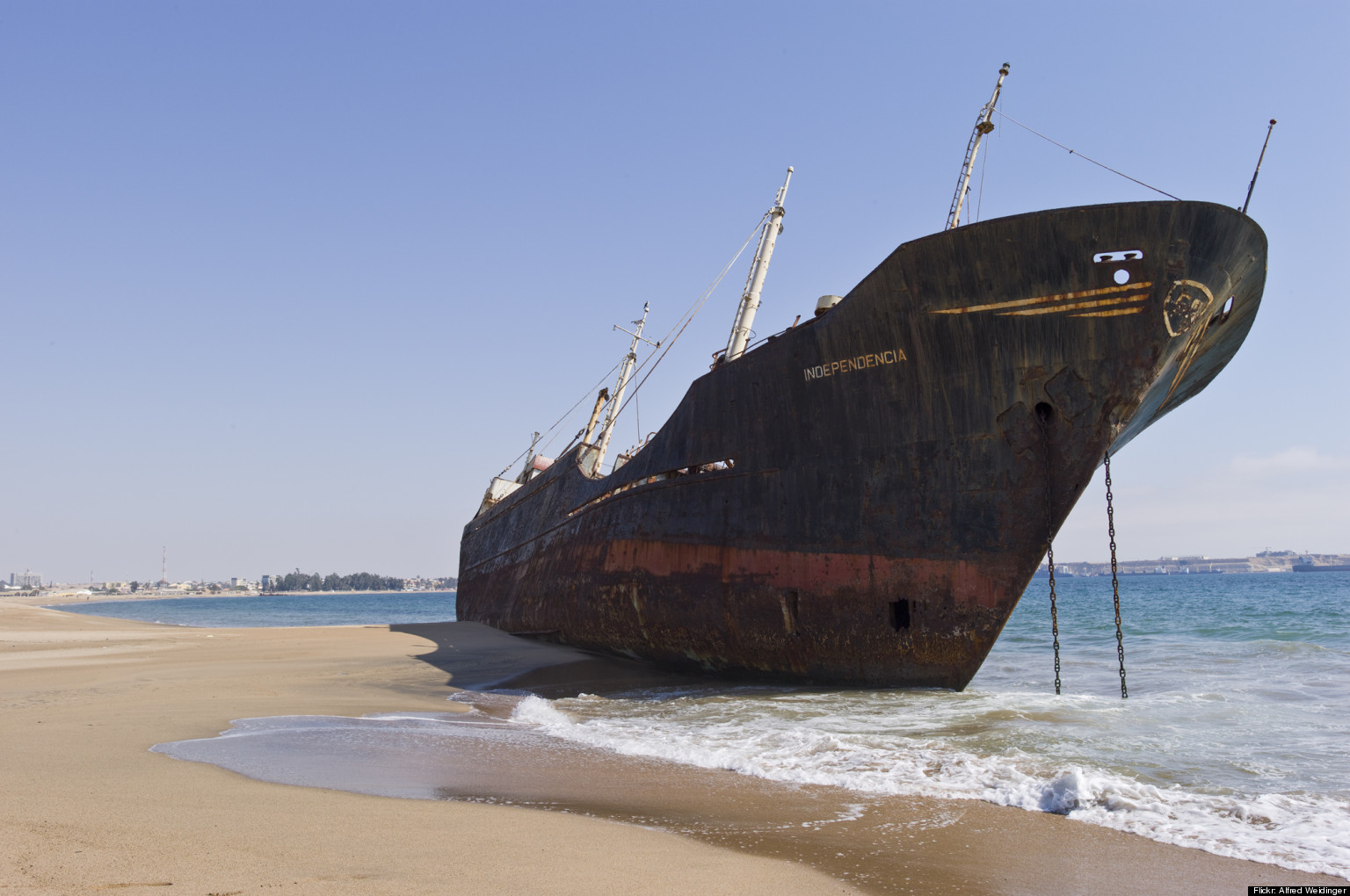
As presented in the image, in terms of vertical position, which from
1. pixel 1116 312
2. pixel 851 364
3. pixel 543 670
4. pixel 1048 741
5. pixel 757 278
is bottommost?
pixel 543 670

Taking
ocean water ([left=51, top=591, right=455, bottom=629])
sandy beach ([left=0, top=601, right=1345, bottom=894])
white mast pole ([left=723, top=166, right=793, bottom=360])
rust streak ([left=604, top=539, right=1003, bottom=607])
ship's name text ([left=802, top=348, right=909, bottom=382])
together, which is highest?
white mast pole ([left=723, top=166, right=793, bottom=360])

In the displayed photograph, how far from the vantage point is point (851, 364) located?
840 centimetres

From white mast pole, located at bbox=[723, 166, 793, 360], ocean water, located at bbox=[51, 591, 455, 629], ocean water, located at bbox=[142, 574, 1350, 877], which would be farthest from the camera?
ocean water, located at bbox=[51, 591, 455, 629]

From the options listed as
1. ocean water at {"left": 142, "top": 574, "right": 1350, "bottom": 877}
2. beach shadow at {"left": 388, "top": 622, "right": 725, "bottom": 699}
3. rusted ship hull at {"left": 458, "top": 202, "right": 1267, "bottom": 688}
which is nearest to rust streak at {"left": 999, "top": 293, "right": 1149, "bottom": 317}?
rusted ship hull at {"left": 458, "top": 202, "right": 1267, "bottom": 688}

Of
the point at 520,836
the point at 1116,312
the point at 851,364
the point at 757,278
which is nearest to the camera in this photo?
the point at 520,836

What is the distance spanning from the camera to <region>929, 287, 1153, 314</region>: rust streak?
284 inches

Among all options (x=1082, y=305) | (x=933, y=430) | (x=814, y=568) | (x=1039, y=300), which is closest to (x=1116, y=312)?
(x=1082, y=305)

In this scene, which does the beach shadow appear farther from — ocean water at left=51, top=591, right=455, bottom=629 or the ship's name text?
ocean water at left=51, top=591, right=455, bottom=629

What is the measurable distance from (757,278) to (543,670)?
7197 millimetres

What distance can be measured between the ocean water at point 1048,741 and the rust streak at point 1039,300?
3.72 meters

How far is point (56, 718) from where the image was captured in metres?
6.47

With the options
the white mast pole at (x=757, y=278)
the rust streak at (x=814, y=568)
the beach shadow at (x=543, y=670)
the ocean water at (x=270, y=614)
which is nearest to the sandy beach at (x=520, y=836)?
the rust streak at (x=814, y=568)

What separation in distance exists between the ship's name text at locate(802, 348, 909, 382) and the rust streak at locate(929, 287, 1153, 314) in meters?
0.58

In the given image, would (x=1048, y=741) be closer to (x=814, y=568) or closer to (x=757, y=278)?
(x=814, y=568)
